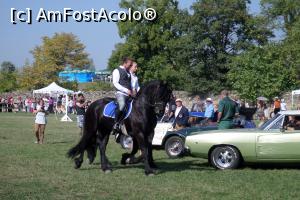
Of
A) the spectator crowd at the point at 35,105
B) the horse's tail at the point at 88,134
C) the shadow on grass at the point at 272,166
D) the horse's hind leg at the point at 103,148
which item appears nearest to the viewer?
the horse's hind leg at the point at 103,148

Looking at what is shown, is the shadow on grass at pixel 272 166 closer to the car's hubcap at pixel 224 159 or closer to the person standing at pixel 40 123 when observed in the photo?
the car's hubcap at pixel 224 159

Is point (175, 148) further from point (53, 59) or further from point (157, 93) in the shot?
point (53, 59)

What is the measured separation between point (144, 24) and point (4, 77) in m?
37.9

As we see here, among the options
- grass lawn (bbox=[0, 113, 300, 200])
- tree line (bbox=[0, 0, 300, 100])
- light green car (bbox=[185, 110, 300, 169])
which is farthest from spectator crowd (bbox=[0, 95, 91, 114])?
light green car (bbox=[185, 110, 300, 169])

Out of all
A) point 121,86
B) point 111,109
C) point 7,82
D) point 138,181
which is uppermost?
point 7,82

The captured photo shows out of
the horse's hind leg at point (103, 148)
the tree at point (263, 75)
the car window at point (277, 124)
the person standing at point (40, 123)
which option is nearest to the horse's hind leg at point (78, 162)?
the horse's hind leg at point (103, 148)

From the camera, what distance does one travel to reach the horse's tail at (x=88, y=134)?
1225 cm

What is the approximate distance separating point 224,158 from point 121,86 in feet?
9.25

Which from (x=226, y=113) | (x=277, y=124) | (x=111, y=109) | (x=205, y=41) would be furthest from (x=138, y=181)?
(x=205, y=41)

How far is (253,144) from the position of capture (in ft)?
38.7

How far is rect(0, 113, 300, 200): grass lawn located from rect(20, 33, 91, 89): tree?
74.1 metres

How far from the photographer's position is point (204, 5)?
65312mm

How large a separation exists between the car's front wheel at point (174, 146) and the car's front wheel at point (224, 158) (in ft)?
9.79

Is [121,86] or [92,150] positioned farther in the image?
[92,150]
